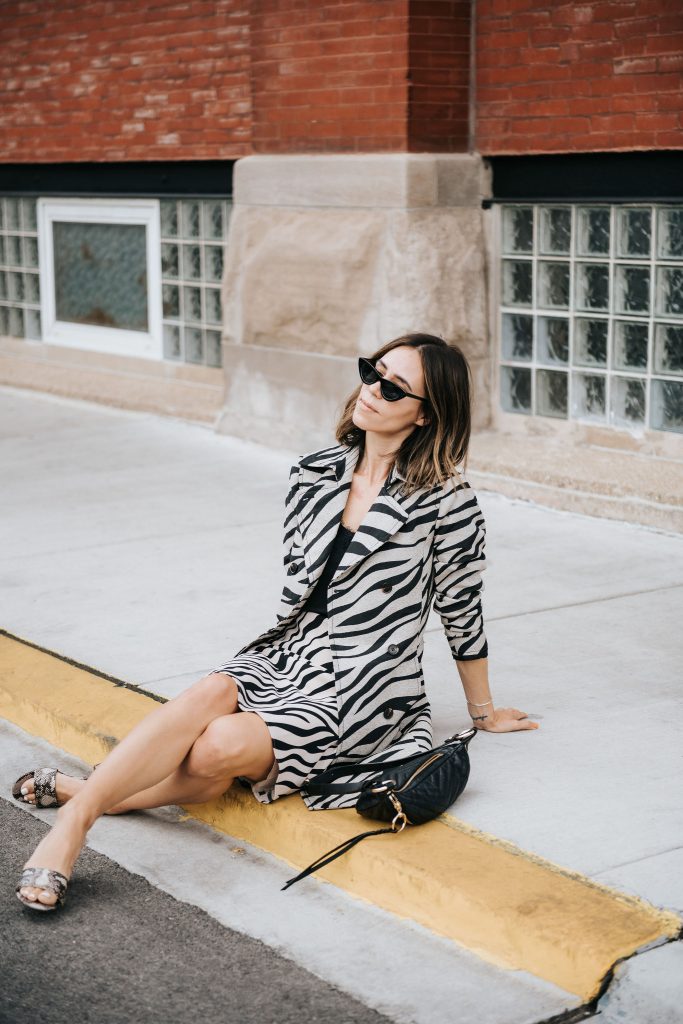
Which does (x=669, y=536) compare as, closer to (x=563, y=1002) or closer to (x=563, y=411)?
(x=563, y=411)

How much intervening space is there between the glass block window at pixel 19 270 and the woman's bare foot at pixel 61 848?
8.96 metres

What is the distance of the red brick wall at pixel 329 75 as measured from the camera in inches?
321

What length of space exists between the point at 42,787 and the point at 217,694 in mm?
653

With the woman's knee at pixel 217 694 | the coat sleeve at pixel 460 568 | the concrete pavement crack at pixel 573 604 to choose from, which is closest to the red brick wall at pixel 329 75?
the concrete pavement crack at pixel 573 604

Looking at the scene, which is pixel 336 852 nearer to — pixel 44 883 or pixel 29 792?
pixel 44 883

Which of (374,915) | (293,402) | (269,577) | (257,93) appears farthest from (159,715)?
(257,93)

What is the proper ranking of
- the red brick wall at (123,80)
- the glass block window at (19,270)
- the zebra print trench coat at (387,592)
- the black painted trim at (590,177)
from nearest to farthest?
the zebra print trench coat at (387,592)
the black painted trim at (590,177)
the red brick wall at (123,80)
the glass block window at (19,270)

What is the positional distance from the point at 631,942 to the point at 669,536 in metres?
3.90

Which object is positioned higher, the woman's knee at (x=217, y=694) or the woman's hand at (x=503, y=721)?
the woman's knee at (x=217, y=694)

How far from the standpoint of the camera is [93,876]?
388cm

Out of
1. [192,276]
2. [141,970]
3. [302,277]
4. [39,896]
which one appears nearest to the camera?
[141,970]

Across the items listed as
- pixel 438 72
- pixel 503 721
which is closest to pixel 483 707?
pixel 503 721

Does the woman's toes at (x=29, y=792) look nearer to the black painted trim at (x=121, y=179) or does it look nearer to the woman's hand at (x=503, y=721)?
the woman's hand at (x=503, y=721)

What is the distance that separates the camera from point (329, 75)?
8555 millimetres
